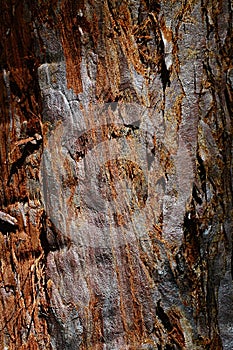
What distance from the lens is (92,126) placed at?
962 millimetres

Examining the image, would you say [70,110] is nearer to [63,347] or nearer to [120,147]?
[120,147]

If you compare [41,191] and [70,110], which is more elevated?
[70,110]

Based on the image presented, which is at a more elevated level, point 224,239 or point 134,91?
point 134,91

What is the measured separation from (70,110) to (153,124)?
0.16 meters

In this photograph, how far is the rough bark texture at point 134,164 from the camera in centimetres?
95

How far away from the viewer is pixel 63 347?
100 centimetres

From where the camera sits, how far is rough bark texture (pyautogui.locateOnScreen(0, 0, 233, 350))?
3.10ft

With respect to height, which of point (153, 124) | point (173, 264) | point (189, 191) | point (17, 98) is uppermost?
point (17, 98)

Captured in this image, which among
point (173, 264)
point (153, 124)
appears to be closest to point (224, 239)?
point (173, 264)

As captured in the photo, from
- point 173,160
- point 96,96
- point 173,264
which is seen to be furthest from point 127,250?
point 96,96

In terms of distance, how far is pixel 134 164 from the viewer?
3.12 feet

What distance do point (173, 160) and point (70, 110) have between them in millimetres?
218

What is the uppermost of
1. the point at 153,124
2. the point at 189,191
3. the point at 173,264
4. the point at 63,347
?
the point at 153,124

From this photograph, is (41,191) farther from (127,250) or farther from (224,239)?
(224,239)
